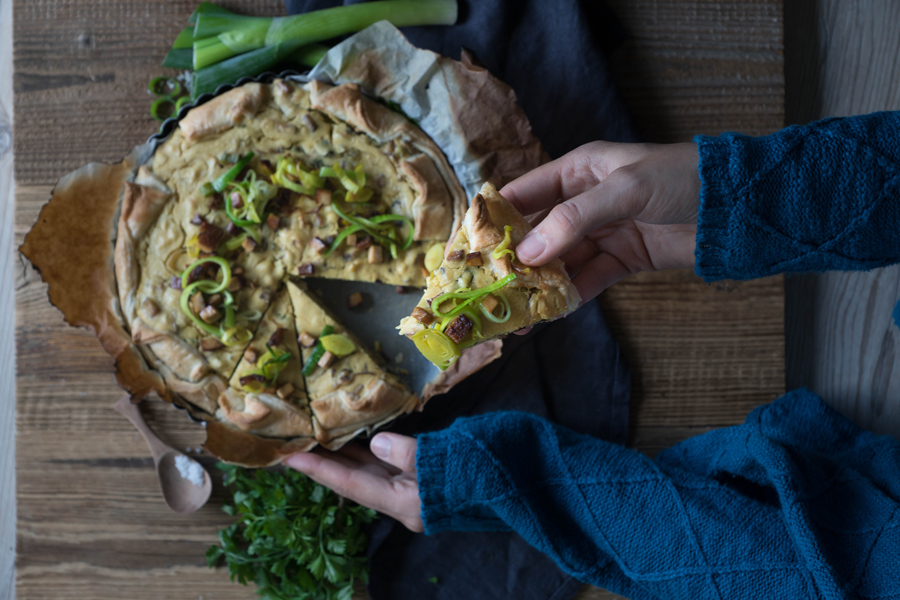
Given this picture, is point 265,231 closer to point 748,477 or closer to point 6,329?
point 6,329

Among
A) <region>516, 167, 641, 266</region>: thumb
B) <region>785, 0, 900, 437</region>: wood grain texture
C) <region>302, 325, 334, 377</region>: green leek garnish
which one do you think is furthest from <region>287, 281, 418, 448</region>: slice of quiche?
<region>785, 0, 900, 437</region>: wood grain texture

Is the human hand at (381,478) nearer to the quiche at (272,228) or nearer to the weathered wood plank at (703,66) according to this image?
the quiche at (272,228)

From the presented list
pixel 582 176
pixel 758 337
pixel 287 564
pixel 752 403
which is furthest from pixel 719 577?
pixel 287 564

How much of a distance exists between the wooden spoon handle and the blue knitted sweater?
1613mm

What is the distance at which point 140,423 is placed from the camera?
3387mm

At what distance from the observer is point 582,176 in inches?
111

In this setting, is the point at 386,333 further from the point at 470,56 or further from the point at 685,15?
the point at 685,15

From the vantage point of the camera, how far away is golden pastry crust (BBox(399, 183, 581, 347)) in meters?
2.35

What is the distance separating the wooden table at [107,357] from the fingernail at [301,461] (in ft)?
2.27

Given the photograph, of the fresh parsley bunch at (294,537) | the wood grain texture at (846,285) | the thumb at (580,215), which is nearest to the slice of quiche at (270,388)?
the fresh parsley bunch at (294,537)

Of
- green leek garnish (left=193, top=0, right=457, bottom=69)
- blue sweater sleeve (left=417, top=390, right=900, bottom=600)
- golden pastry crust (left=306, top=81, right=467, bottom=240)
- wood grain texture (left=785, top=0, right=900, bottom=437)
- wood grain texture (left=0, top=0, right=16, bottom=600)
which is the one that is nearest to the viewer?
blue sweater sleeve (left=417, top=390, right=900, bottom=600)

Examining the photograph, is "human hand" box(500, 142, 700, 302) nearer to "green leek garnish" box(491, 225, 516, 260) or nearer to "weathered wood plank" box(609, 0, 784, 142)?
"green leek garnish" box(491, 225, 516, 260)

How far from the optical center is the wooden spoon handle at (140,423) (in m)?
3.38

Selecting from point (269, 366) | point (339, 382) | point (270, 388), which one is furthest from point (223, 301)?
point (339, 382)
